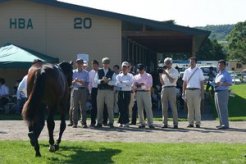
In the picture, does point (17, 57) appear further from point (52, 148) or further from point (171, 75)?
point (52, 148)

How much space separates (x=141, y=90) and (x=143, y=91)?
7 cm

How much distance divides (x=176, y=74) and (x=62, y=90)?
204 inches

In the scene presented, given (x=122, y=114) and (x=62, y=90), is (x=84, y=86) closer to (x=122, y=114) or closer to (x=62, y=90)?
(x=122, y=114)

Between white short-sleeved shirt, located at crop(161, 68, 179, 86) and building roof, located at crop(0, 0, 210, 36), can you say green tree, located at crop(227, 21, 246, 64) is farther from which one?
white short-sleeved shirt, located at crop(161, 68, 179, 86)

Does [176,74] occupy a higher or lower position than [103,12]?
lower

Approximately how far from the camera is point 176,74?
607 inches

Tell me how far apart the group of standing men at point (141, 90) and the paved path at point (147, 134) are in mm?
423

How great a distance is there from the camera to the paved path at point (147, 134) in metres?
13.0

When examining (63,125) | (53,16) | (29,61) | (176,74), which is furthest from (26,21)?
(63,125)

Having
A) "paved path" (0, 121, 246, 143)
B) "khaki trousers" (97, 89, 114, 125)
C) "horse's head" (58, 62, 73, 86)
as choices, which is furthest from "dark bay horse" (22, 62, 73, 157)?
"khaki trousers" (97, 89, 114, 125)

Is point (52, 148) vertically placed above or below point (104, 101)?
below

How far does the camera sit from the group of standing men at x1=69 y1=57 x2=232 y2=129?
1544 cm

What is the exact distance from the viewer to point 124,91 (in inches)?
632

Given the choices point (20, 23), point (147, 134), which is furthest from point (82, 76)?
point (20, 23)
